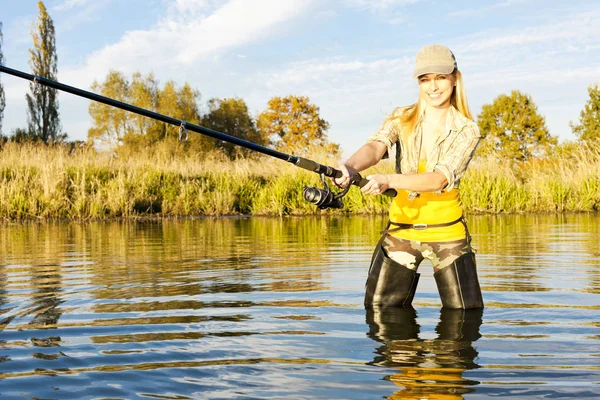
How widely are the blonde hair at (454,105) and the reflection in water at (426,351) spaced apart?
132cm

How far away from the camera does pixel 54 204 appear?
20875 mm

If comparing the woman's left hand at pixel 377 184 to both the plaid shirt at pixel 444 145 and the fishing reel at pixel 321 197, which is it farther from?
the plaid shirt at pixel 444 145

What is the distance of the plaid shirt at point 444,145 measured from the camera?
17.3 feet

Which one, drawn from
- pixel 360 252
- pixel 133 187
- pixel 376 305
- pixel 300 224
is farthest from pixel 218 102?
pixel 376 305

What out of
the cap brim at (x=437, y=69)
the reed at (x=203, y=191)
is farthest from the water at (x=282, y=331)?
the reed at (x=203, y=191)

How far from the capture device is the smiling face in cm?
542

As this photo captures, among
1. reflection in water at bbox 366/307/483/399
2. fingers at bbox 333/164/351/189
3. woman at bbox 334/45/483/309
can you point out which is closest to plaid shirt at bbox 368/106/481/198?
woman at bbox 334/45/483/309

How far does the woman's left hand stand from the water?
3.13ft

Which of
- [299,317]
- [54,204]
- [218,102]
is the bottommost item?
[299,317]

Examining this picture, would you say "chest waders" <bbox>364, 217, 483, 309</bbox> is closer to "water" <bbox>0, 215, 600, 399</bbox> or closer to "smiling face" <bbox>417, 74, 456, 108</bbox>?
"water" <bbox>0, 215, 600, 399</bbox>

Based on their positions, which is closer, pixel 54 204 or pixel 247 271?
pixel 247 271

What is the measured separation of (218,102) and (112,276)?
56999 mm

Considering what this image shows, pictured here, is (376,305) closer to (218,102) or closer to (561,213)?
(561,213)

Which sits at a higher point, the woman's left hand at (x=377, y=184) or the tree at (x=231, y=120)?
the tree at (x=231, y=120)
